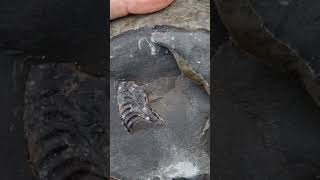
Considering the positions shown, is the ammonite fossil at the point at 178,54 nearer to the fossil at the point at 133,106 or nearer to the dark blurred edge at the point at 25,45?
the fossil at the point at 133,106

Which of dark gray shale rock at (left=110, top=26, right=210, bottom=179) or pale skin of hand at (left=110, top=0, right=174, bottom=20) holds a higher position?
pale skin of hand at (left=110, top=0, right=174, bottom=20)

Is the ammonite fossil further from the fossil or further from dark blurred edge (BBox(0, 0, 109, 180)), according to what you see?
dark blurred edge (BBox(0, 0, 109, 180))

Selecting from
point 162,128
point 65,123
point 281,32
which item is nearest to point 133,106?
point 162,128

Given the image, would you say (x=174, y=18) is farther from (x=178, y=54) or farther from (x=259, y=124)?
(x=259, y=124)

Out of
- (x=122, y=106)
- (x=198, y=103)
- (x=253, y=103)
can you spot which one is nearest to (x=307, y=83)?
(x=253, y=103)

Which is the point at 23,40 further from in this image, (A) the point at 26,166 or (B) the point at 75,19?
(A) the point at 26,166

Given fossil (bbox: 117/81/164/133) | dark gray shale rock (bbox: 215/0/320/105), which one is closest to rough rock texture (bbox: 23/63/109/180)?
fossil (bbox: 117/81/164/133)
